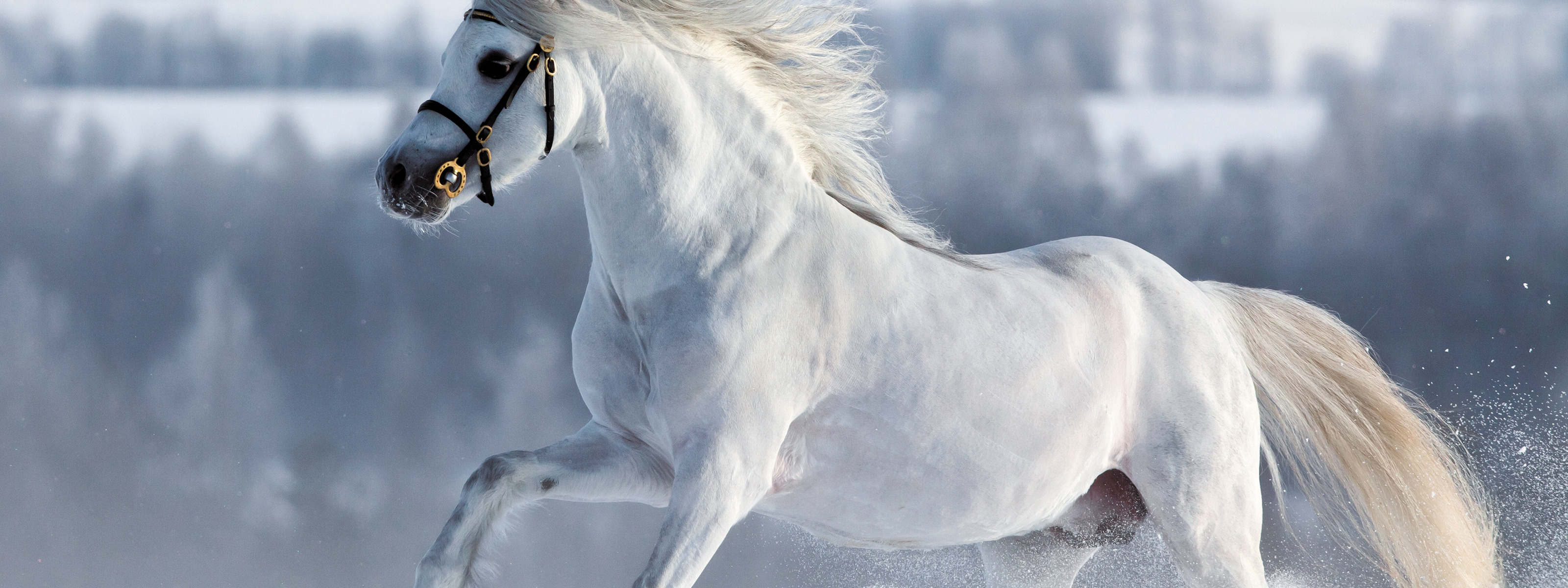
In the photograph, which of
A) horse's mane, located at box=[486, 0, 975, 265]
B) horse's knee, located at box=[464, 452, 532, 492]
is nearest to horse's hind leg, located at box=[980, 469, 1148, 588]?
horse's mane, located at box=[486, 0, 975, 265]

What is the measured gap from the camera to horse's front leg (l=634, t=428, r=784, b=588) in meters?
1.51

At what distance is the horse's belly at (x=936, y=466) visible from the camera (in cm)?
169

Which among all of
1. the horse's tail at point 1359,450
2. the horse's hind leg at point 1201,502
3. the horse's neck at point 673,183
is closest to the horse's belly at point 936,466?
the horse's hind leg at point 1201,502

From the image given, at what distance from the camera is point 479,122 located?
1.53 meters

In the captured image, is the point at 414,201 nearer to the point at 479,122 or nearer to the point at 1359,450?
the point at 479,122

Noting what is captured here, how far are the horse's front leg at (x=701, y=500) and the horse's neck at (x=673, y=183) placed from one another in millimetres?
250

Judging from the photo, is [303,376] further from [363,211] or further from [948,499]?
[948,499]

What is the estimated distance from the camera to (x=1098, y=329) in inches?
76.3

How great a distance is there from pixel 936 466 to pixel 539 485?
0.62 metres

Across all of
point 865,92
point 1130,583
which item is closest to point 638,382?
point 865,92

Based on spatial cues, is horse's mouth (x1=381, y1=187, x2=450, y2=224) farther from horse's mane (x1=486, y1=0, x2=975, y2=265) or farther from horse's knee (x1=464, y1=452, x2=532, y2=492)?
horse's knee (x1=464, y1=452, x2=532, y2=492)

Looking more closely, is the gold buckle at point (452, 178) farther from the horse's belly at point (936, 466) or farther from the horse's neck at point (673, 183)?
the horse's belly at point (936, 466)

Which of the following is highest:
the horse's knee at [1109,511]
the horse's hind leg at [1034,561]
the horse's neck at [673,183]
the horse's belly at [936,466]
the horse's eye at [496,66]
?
the horse's eye at [496,66]

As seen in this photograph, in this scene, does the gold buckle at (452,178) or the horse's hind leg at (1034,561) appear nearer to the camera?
the gold buckle at (452,178)
